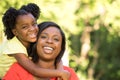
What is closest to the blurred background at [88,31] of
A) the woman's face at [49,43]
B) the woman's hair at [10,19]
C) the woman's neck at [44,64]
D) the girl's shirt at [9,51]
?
the girl's shirt at [9,51]

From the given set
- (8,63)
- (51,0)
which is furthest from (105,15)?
(8,63)

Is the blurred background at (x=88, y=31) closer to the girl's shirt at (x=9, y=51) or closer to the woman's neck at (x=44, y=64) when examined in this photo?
the girl's shirt at (x=9, y=51)

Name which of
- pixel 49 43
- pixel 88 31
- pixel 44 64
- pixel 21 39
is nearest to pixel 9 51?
pixel 21 39

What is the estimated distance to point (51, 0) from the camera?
364 inches

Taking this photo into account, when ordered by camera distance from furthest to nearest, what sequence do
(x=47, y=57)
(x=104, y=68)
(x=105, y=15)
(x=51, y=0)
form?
1. (x=104, y=68)
2. (x=105, y=15)
3. (x=51, y=0)
4. (x=47, y=57)

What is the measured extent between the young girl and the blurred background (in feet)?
2.54

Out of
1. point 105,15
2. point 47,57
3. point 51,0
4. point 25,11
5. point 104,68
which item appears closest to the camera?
point 47,57

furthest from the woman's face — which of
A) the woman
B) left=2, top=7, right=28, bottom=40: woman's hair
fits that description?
left=2, top=7, right=28, bottom=40: woman's hair

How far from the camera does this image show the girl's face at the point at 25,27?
5.29 meters

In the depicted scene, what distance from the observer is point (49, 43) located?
16.5 ft

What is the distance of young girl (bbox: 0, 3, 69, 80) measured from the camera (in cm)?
514

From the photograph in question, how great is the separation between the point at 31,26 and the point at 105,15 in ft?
30.4

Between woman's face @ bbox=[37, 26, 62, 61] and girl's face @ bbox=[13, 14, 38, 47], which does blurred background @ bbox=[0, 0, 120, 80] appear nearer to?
girl's face @ bbox=[13, 14, 38, 47]

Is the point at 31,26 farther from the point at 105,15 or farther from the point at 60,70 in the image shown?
the point at 105,15
